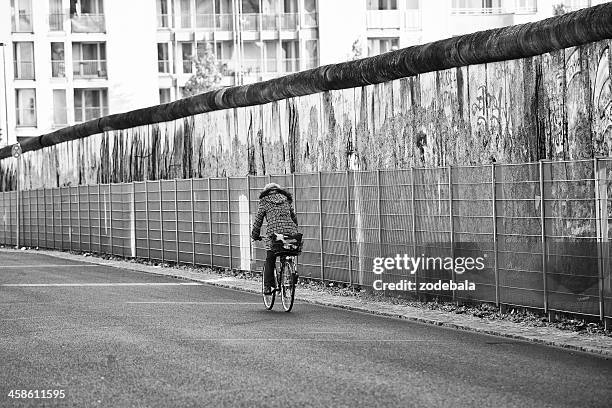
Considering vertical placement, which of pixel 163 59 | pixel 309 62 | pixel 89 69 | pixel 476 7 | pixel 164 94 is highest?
pixel 476 7

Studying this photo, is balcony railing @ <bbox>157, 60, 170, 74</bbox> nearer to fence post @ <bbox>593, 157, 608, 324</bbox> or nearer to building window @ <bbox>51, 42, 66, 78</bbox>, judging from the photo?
building window @ <bbox>51, 42, 66, 78</bbox>

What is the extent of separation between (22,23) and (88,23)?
3825 mm

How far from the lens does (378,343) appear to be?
13148 millimetres

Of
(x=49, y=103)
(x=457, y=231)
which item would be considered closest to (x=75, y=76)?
(x=49, y=103)

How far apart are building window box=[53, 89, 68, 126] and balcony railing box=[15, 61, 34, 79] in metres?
1.91

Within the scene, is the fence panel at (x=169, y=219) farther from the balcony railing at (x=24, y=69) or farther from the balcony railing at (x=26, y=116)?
the balcony railing at (x=24, y=69)

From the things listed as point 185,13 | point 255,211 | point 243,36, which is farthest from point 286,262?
point 185,13

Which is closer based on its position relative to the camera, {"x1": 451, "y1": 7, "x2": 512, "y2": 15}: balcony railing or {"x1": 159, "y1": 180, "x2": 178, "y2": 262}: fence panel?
{"x1": 159, "y1": 180, "x2": 178, "y2": 262}: fence panel

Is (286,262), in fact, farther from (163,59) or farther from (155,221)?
(163,59)

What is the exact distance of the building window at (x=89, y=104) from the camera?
7806 centimetres

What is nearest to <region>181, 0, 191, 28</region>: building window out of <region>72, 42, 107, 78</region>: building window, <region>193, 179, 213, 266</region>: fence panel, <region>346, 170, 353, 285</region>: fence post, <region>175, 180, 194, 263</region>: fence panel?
<region>72, 42, 107, 78</region>: building window

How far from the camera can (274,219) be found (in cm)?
1734

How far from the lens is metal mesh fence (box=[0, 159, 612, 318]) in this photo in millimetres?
14164

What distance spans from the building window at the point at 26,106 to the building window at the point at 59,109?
1214 mm
